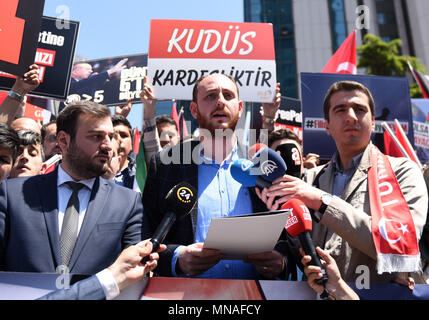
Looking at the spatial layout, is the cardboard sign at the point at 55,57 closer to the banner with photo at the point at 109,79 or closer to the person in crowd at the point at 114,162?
the banner with photo at the point at 109,79

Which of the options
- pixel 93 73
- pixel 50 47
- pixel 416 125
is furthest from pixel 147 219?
pixel 416 125

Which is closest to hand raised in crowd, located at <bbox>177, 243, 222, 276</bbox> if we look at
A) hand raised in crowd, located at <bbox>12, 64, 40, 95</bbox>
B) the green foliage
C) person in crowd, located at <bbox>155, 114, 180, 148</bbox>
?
hand raised in crowd, located at <bbox>12, 64, 40, 95</bbox>

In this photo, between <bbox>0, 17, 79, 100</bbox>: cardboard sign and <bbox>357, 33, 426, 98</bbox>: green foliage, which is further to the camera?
<bbox>357, 33, 426, 98</bbox>: green foliage

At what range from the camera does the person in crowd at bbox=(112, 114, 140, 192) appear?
350cm

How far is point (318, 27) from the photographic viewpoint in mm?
31891

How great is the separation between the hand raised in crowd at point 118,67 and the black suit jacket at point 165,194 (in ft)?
11.0

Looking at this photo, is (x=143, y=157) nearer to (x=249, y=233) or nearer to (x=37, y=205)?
(x=37, y=205)

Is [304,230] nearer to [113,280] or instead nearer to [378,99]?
[113,280]

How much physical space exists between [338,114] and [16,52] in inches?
96.6

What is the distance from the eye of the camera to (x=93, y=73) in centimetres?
525

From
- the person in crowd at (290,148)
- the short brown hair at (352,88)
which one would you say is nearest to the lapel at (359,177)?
the person in crowd at (290,148)

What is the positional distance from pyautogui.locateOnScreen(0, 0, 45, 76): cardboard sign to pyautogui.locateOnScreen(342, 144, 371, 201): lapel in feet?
8.41

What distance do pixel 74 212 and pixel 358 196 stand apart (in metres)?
1.49

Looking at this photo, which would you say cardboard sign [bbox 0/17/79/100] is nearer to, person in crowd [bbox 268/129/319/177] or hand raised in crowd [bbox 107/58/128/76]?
hand raised in crowd [bbox 107/58/128/76]
